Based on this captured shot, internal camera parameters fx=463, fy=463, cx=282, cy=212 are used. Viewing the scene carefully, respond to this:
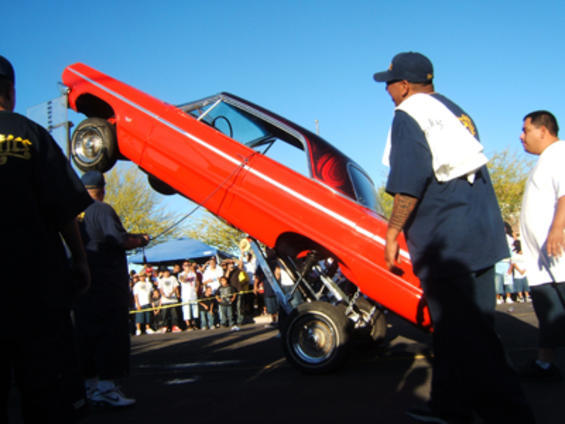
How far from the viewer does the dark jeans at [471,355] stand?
2002 millimetres

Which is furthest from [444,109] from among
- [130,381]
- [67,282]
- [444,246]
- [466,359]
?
[130,381]

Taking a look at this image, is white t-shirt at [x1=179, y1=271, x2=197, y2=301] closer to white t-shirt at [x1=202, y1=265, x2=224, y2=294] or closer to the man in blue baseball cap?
white t-shirt at [x1=202, y1=265, x2=224, y2=294]

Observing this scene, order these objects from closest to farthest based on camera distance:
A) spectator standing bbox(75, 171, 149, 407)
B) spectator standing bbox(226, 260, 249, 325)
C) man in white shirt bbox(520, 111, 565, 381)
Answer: man in white shirt bbox(520, 111, 565, 381)
spectator standing bbox(75, 171, 149, 407)
spectator standing bbox(226, 260, 249, 325)

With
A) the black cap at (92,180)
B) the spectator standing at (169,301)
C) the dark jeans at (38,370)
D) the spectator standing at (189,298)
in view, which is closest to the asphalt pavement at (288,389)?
the dark jeans at (38,370)

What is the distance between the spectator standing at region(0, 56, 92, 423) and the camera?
1.56 m

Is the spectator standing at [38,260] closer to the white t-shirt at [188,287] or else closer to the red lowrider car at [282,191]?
the red lowrider car at [282,191]

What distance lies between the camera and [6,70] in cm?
182

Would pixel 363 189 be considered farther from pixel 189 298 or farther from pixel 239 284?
pixel 189 298

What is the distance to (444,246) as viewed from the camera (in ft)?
7.41

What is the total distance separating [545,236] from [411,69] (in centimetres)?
181

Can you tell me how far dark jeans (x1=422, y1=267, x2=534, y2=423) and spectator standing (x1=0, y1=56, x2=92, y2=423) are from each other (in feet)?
5.32

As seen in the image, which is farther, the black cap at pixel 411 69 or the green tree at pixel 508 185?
the green tree at pixel 508 185

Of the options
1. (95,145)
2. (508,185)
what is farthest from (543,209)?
(508,185)

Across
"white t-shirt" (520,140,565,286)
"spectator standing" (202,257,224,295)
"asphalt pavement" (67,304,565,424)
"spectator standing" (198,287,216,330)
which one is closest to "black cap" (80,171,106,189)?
"asphalt pavement" (67,304,565,424)
